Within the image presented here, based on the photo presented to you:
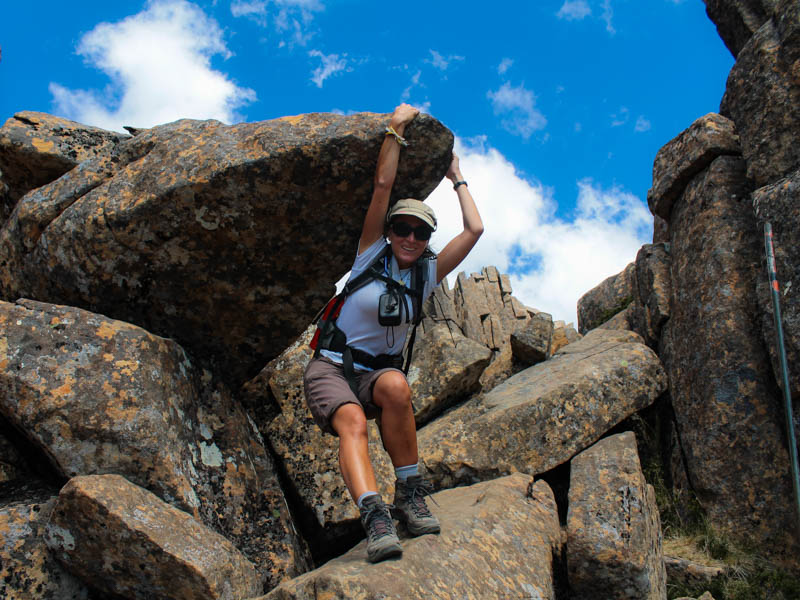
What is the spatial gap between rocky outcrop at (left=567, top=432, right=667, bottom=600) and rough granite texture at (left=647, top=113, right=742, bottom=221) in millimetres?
5651

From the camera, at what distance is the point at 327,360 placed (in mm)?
6664

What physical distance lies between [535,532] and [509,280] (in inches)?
731

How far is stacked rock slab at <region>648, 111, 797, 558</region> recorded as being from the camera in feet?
28.8

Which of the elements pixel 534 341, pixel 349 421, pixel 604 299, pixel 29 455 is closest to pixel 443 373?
pixel 534 341

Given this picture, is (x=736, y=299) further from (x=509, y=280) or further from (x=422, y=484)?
(x=509, y=280)

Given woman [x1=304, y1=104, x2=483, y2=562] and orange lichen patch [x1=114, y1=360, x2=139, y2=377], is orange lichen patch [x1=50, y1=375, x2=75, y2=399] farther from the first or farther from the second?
woman [x1=304, y1=104, x2=483, y2=562]

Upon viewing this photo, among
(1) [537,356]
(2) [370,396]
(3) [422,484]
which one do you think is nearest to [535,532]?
(3) [422,484]

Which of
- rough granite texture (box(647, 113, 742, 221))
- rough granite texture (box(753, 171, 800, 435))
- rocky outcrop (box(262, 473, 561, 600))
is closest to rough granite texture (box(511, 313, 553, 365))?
rough granite texture (box(647, 113, 742, 221))

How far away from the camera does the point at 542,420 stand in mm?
9586

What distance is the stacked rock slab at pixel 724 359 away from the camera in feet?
28.8

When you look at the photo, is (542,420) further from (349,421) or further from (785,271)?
(349,421)

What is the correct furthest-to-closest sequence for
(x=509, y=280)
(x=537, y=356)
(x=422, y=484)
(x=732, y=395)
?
1. (x=509, y=280)
2. (x=537, y=356)
3. (x=732, y=395)
4. (x=422, y=484)

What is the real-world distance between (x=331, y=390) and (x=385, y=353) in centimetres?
84

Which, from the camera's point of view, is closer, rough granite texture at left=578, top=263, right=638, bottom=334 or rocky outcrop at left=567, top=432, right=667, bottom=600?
rocky outcrop at left=567, top=432, right=667, bottom=600
